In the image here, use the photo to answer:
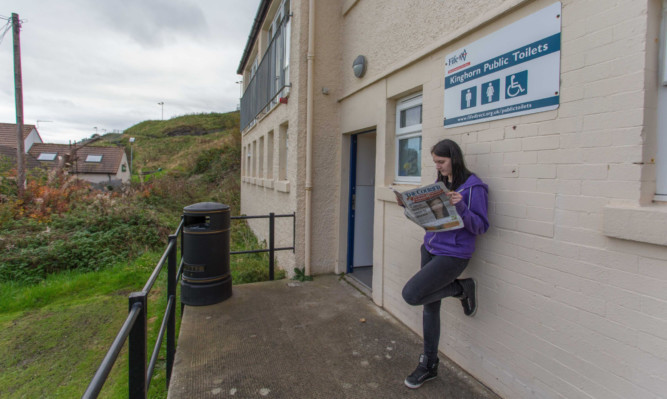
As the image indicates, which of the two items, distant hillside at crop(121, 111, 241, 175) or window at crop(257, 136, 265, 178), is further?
distant hillside at crop(121, 111, 241, 175)

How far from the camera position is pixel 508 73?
2.65 m

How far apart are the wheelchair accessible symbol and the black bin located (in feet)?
11.6

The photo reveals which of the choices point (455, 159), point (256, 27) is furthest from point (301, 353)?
point (256, 27)

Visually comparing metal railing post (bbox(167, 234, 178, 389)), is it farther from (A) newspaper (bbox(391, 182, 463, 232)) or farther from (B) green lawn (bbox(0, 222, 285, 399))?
(A) newspaper (bbox(391, 182, 463, 232))

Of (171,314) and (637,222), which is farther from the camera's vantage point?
(171,314)

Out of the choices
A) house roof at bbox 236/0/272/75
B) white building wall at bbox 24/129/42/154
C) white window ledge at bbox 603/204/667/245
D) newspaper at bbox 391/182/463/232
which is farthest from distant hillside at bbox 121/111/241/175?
white window ledge at bbox 603/204/667/245

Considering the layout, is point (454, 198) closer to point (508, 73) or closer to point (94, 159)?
point (508, 73)

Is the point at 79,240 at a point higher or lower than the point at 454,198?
lower

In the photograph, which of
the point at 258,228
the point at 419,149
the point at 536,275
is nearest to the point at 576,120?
the point at 536,275

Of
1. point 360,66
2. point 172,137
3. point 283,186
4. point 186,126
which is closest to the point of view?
point 360,66

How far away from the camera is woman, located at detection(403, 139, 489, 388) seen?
261 cm

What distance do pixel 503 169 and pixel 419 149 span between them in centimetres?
141

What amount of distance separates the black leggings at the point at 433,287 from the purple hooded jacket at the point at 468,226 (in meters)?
0.06

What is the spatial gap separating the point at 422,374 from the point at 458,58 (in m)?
2.62
